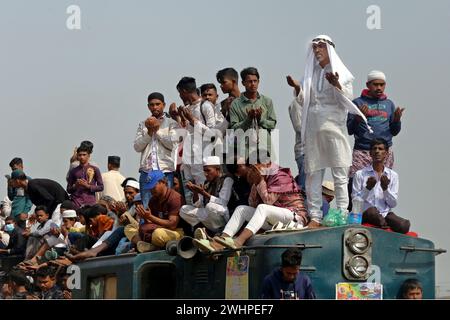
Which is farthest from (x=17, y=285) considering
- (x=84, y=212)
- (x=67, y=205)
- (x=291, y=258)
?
(x=291, y=258)

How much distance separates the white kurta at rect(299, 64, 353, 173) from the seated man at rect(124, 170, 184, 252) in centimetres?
145

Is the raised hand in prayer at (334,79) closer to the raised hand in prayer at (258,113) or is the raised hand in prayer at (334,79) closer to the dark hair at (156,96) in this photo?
the raised hand in prayer at (258,113)

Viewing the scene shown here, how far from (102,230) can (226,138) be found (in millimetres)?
2356

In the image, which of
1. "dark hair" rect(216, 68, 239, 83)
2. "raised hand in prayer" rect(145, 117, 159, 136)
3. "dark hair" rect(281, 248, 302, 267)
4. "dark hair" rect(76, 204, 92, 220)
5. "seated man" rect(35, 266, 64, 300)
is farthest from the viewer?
"seated man" rect(35, 266, 64, 300)

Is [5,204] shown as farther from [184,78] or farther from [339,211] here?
[339,211]

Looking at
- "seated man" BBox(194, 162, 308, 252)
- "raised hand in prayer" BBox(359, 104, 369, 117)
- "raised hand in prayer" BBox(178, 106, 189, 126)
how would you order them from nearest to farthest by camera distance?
"seated man" BBox(194, 162, 308, 252), "raised hand in prayer" BBox(359, 104, 369, 117), "raised hand in prayer" BBox(178, 106, 189, 126)

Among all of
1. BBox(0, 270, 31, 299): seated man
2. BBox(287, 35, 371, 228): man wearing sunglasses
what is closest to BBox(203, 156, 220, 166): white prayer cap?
BBox(287, 35, 371, 228): man wearing sunglasses

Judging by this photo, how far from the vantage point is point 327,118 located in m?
12.9

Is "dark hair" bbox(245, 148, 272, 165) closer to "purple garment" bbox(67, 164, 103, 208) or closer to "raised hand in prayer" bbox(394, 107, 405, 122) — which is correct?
"raised hand in prayer" bbox(394, 107, 405, 122)

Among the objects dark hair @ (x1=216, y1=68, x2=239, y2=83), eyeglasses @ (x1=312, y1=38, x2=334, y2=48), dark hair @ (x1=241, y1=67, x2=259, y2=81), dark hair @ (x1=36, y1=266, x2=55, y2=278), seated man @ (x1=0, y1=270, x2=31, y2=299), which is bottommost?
seated man @ (x1=0, y1=270, x2=31, y2=299)

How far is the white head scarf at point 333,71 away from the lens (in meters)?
12.8

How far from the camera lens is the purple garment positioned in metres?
17.8

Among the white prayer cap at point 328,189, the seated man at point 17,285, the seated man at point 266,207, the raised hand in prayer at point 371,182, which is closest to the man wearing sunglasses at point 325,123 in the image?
the seated man at point 266,207

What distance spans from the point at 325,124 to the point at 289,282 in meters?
2.16
